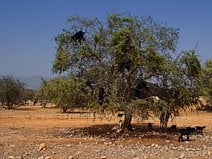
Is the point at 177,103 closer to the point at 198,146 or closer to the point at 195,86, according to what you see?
the point at 195,86

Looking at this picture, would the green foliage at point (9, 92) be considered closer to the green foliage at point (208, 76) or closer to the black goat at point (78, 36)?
the green foliage at point (208, 76)

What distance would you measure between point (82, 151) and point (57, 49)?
29.3 ft

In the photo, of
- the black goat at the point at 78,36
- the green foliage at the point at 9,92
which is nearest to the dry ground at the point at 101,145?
the black goat at the point at 78,36

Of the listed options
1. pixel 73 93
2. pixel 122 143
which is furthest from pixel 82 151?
pixel 73 93

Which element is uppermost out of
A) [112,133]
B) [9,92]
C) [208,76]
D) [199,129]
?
[208,76]

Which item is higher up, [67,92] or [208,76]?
[208,76]

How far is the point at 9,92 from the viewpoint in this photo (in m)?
61.5

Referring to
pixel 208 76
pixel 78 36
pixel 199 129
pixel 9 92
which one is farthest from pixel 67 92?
pixel 9 92

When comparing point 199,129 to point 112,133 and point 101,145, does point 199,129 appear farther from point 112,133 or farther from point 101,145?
point 101,145

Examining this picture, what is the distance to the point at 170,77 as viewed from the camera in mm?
24094

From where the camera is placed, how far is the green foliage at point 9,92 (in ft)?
202

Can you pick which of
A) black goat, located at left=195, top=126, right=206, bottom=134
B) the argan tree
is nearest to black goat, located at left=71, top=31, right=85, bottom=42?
the argan tree

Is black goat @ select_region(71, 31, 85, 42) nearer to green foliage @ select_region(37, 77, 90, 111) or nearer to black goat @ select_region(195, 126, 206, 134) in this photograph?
green foliage @ select_region(37, 77, 90, 111)

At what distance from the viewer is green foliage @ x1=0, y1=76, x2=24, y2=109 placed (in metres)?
61.5
